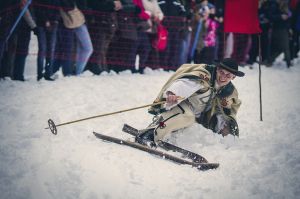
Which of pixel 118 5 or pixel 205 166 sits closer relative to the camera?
pixel 205 166

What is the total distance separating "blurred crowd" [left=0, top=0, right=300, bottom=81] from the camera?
6.15 m

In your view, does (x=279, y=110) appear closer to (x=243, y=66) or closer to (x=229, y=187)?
(x=229, y=187)

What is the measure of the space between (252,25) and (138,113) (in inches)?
90.0

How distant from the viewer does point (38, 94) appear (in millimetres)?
5781

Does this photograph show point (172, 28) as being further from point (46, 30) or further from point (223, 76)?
point (223, 76)

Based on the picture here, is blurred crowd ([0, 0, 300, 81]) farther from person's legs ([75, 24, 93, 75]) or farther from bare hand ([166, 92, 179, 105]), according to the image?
bare hand ([166, 92, 179, 105])

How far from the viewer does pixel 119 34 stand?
23.2 feet

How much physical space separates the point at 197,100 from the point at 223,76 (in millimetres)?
444

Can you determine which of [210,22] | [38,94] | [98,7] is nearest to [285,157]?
[38,94]

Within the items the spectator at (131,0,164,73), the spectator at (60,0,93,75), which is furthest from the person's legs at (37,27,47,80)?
the spectator at (131,0,164,73)

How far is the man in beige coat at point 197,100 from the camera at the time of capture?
4145 mm

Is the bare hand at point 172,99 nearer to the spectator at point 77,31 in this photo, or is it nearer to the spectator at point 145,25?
the spectator at point 77,31

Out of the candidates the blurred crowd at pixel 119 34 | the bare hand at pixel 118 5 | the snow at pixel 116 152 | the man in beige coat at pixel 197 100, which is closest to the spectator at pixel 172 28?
the blurred crowd at pixel 119 34

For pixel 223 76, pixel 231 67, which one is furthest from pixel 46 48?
pixel 231 67
